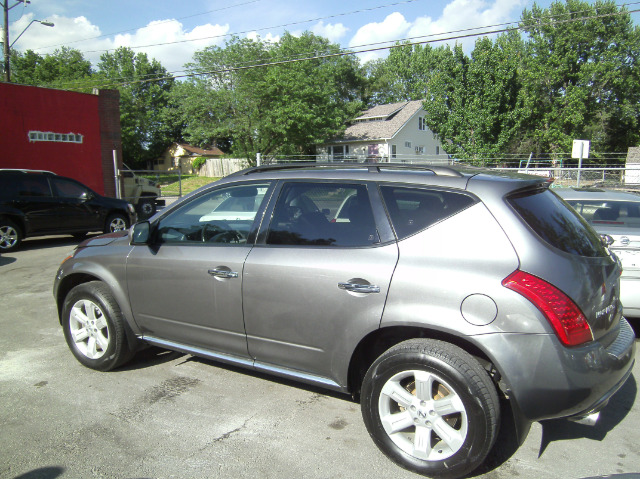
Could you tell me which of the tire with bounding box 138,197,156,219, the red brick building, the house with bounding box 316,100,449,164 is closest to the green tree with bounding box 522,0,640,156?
the house with bounding box 316,100,449,164

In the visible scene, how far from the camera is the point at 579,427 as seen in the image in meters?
3.44

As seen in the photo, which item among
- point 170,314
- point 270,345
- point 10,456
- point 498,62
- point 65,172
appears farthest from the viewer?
point 498,62

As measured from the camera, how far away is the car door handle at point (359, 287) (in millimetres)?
2920

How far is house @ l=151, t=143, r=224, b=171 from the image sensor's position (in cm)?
6378

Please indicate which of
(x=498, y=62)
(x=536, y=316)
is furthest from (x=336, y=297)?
(x=498, y=62)

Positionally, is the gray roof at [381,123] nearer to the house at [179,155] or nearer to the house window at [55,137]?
the house at [179,155]

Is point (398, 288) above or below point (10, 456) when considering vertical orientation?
above

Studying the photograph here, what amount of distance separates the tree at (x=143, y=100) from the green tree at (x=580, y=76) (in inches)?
1647

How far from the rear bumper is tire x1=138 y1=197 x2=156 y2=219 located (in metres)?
20.5

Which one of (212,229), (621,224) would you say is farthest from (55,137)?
(621,224)

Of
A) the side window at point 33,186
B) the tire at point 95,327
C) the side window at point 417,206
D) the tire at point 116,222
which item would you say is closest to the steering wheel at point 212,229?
the tire at point 95,327

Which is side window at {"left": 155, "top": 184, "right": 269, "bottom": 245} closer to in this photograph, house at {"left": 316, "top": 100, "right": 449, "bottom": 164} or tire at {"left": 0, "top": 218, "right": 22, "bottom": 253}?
tire at {"left": 0, "top": 218, "right": 22, "bottom": 253}

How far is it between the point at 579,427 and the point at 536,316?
149cm

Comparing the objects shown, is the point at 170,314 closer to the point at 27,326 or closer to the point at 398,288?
the point at 398,288
